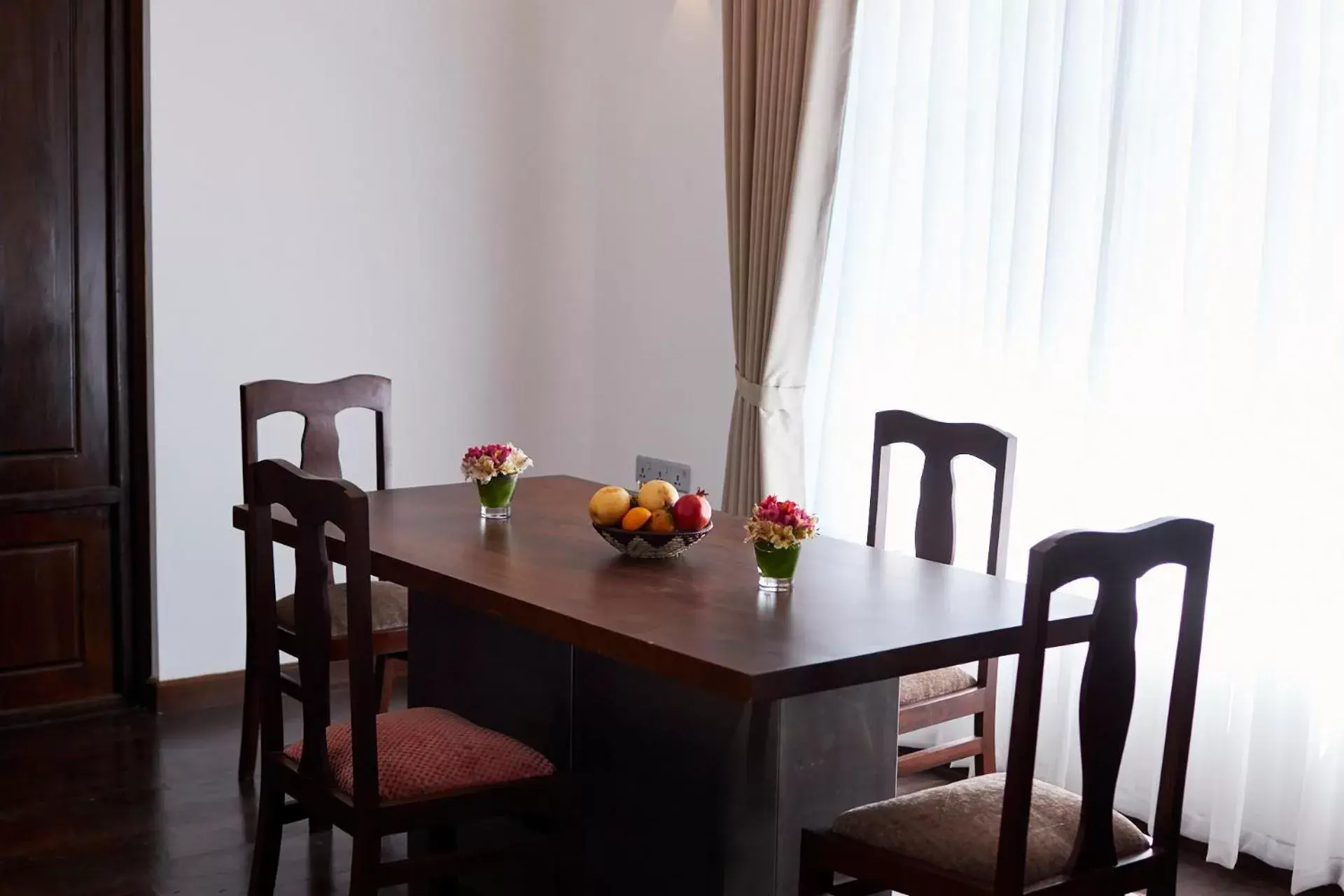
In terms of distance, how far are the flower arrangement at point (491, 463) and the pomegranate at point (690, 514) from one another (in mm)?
502

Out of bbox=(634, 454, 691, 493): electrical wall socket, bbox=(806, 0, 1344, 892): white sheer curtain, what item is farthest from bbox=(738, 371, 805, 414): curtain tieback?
bbox=(634, 454, 691, 493): electrical wall socket

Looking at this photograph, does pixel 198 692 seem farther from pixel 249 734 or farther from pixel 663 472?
pixel 663 472

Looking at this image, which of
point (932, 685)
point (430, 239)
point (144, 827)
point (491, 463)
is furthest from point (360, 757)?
point (430, 239)

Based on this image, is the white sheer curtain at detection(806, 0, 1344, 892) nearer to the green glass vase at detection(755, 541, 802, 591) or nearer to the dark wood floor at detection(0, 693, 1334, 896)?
A: the dark wood floor at detection(0, 693, 1334, 896)

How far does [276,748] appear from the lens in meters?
2.61

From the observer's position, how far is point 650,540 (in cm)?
267

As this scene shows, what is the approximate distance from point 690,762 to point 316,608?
0.68 m

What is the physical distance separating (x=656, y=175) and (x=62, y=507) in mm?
2125

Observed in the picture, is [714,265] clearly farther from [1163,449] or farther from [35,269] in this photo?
[35,269]

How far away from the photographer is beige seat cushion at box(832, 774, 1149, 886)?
6.94ft

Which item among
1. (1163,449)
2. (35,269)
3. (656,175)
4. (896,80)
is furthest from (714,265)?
(35,269)

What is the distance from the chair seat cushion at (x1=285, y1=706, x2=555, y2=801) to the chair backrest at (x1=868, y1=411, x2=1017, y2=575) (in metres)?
1.03

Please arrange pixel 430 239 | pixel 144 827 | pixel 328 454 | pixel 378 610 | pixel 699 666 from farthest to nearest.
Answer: pixel 430 239 → pixel 328 454 → pixel 378 610 → pixel 144 827 → pixel 699 666

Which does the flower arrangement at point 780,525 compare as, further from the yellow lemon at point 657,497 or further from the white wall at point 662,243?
the white wall at point 662,243
